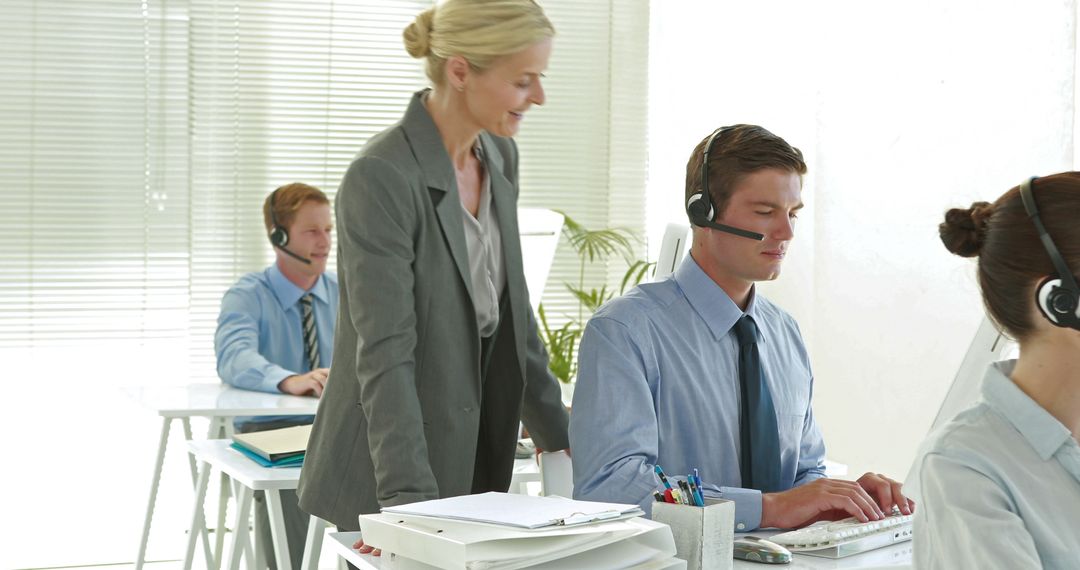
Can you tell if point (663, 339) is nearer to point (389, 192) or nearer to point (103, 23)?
point (389, 192)

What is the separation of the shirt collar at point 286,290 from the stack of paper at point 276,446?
43.5 inches

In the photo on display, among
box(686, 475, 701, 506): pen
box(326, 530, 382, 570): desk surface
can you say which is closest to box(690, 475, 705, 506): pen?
box(686, 475, 701, 506): pen

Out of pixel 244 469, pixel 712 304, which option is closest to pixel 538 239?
pixel 244 469

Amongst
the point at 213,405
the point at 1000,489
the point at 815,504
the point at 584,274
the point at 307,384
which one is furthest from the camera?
the point at 584,274

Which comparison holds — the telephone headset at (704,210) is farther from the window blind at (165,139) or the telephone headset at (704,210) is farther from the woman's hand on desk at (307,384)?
the window blind at (165,139)

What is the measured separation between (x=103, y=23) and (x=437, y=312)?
3473 mm

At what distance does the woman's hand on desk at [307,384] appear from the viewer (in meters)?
3.38

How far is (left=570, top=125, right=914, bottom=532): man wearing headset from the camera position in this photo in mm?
1681

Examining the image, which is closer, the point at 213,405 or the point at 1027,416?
the point at 1027,416

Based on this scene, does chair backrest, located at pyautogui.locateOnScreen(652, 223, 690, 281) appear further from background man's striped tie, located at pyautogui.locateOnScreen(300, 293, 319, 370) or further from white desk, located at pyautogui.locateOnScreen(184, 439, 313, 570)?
background man's striped tie, located at pyautogui.locateOnScreen(300, 293, 319, 370)

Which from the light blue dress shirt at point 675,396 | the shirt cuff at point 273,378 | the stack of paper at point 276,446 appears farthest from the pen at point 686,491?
the shirt cuff at point 273,378

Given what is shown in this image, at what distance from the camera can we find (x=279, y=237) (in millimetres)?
3678

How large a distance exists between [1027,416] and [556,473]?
95cm

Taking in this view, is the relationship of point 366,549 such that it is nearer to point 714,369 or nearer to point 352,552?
point 352,552
